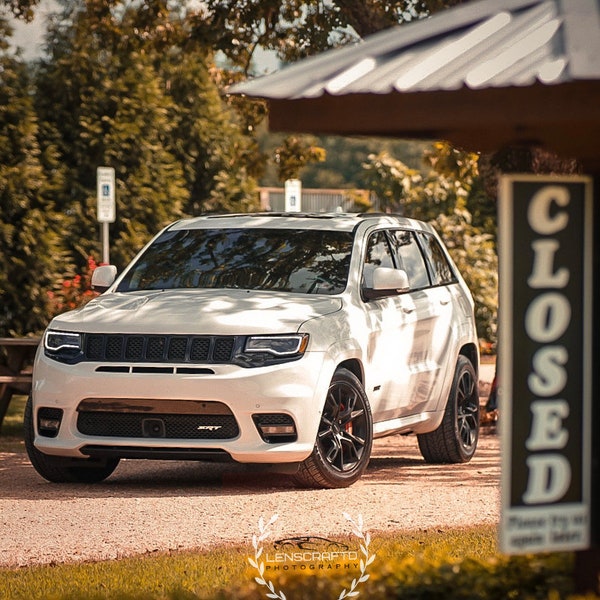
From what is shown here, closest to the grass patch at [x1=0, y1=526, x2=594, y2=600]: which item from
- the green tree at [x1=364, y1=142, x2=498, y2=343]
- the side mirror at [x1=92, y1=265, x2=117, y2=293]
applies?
the side mirror at [x1=92, y1=265, x2=117, y2=293]

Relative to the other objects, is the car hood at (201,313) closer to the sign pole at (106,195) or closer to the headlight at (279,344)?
the headlight at (279,344)

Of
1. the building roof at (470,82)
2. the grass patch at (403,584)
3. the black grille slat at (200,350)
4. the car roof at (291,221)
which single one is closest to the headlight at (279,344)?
the black grille slat at (200,350)

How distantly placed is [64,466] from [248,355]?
5.73ft

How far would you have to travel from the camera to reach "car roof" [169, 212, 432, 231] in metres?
11.8

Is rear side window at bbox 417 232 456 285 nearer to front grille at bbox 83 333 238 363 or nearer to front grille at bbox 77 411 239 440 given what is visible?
front grille at bbox 83 333 238 363

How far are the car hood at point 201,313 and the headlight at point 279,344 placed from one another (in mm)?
47

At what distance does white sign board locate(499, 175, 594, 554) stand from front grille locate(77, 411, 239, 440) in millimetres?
5443

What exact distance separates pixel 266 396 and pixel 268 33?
722 centimetres

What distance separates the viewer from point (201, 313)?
34.3 feet

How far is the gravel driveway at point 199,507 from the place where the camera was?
857 centimetres

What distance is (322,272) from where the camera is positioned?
1134 cm

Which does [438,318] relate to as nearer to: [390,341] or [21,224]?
[390,341]

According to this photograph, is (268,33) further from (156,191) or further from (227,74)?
(156,191)

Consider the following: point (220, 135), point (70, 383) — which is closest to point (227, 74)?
point (220, 135)
